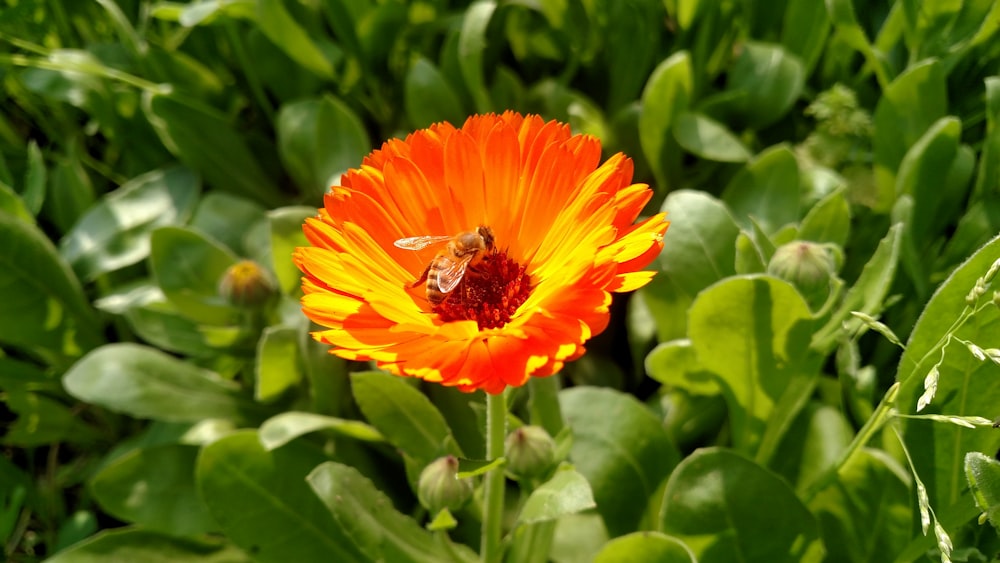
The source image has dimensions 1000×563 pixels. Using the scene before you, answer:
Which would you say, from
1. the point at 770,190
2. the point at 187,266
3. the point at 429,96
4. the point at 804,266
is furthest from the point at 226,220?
the point at 804,266

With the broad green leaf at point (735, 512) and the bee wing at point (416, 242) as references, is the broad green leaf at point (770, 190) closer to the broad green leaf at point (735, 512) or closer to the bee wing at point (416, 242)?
the broad green leaf at point (735, 512)

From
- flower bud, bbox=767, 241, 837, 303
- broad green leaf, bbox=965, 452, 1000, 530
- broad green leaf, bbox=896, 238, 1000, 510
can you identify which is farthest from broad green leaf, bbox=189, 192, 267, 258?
broad green leaf, bbox=965, 452, 1000, 530

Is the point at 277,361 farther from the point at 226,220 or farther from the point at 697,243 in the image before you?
the point at 697,243

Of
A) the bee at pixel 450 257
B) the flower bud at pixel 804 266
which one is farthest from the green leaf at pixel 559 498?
the flower bud at pixel 804 266

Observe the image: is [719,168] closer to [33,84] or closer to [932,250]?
[932,250]

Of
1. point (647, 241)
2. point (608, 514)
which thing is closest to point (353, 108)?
point (608, 514)

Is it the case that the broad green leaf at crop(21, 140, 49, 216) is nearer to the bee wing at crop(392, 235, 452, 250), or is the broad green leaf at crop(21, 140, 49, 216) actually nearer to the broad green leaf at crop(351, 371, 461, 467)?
the broad green leaf at crop(351, 371, 461, 467)
